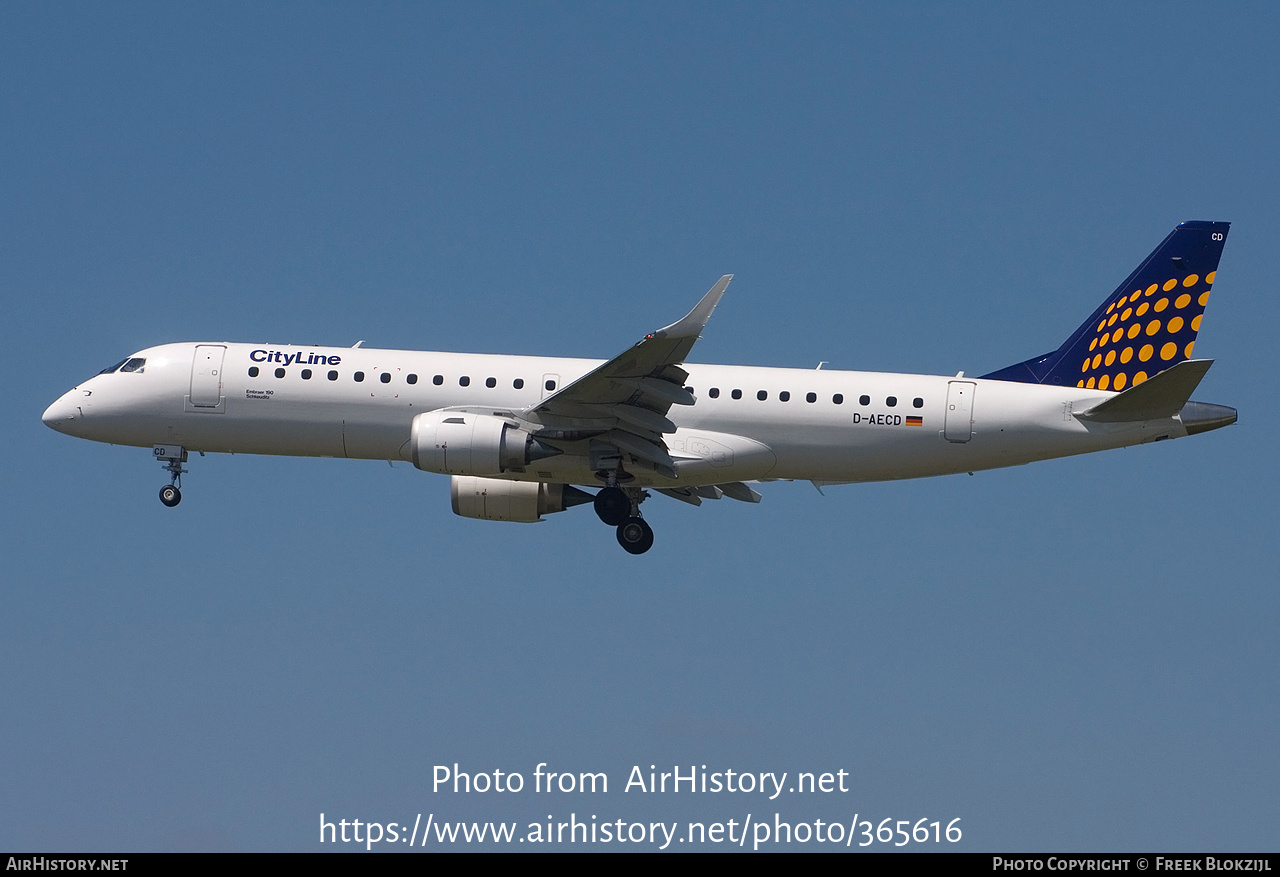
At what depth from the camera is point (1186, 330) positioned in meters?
39.2

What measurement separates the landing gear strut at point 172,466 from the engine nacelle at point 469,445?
700cm

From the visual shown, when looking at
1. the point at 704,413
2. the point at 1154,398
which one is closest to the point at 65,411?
the point at 704,413

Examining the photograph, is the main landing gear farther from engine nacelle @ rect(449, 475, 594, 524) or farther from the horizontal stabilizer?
the horizontal stabilizer

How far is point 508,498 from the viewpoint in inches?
1576

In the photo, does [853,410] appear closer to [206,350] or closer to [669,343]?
[669,343]

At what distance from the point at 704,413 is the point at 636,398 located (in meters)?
2.19

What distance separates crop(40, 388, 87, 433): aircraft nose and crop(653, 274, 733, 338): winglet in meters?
16.1

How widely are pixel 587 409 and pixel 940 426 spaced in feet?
27.5

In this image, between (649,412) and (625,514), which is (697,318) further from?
(625,514)

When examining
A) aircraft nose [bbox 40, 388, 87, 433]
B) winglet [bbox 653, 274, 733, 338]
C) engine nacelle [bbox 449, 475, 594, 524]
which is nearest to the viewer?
winglet [bbox 653, 274, 733, 338]

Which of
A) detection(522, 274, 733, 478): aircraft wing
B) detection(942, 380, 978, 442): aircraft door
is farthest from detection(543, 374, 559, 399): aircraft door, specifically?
detection(942, 380, 978, 442): aircraft door

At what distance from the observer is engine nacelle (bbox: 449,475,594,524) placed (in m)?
40.0

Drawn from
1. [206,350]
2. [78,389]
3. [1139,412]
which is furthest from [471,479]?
[1139,412]

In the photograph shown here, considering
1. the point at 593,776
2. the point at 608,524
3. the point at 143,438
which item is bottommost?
the point at 593,776
